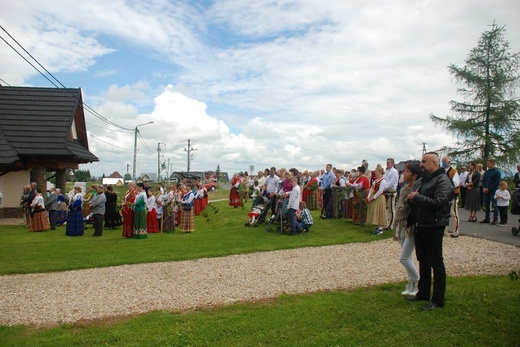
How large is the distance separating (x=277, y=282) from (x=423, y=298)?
2808mm

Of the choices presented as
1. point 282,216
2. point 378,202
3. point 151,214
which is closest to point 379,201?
point 378,202

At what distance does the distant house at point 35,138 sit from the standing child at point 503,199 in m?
20.7

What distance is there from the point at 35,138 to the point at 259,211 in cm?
1560

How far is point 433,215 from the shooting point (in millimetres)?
5609

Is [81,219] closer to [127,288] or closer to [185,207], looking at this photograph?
[185,207]

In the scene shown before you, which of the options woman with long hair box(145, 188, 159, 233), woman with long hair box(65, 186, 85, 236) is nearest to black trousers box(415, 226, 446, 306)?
woman with long hair box(145, 188, 159, 233)

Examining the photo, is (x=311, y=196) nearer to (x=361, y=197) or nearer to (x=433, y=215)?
(x=361, y=197)

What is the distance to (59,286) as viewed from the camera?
8523mm

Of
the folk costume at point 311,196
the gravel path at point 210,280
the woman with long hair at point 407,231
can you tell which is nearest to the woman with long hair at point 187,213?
the folk costume at point 311,196

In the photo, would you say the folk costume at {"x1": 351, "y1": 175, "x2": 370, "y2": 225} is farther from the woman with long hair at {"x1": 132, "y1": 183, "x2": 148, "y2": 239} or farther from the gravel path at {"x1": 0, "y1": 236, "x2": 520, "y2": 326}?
the woman with long hair at {"x1": 132, "y1": 183, "x2": 148, "y2": 239}

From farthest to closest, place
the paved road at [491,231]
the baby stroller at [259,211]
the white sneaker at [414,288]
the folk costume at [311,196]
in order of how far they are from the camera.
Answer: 1. the folk costume at [311,196]
2. the baby stroller at [259,211]
3. the paved road at [491,231]
4. the white sneaker at [414,288]

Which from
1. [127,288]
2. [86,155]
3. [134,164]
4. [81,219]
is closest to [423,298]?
[127,288]

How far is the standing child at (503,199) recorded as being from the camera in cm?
1285

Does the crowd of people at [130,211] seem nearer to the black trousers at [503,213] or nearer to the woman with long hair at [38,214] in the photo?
the woman with long hair at [38,214]
